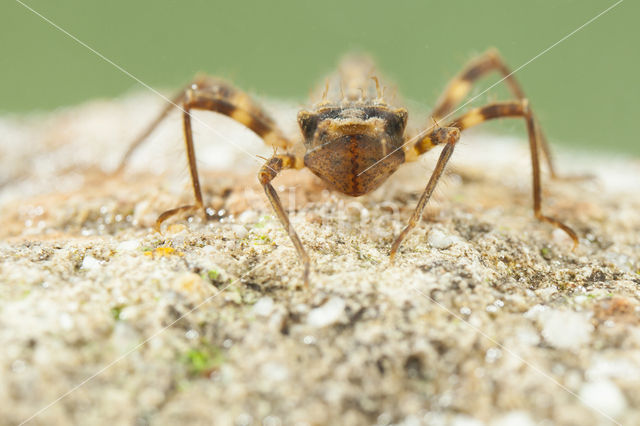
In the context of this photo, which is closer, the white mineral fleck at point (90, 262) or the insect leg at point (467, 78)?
the white mineral fleck at point (90, 262)

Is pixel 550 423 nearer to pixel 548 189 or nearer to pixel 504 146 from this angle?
pixel 548 189

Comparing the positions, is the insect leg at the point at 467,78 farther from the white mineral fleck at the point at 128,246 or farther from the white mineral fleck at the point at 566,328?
the white mineral fleck at the point at 128,246

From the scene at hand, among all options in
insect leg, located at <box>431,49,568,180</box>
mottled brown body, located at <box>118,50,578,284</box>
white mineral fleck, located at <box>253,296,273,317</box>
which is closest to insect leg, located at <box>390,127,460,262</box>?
mottled brown body, located at <box>118,50,578,284</box>

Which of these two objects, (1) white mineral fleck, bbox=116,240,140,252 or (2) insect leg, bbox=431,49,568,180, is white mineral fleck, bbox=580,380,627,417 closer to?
(1) white mineral fleck, bbox=116,240,140,252

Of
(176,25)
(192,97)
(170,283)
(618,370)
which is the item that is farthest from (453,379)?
(176,25)

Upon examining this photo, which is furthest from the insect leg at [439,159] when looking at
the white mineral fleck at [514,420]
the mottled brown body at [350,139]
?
the white mineral fleck at [514,420]

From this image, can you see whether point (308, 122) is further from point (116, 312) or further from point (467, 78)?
point (467, 78)

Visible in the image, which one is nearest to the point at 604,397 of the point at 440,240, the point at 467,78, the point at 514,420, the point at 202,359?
the point at 514,420
